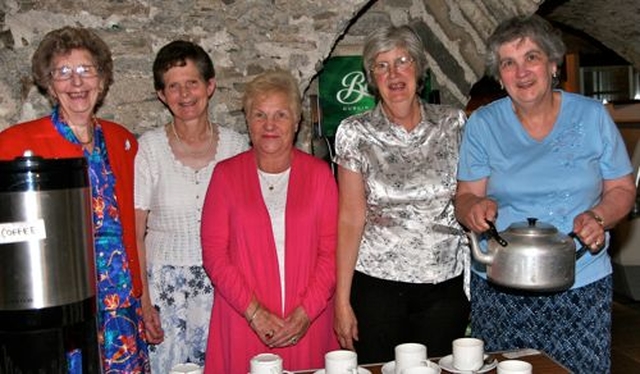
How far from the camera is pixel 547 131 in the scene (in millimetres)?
2252

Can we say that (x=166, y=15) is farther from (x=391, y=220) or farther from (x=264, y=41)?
(x=391, y=220)

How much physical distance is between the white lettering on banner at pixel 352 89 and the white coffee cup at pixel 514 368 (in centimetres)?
244

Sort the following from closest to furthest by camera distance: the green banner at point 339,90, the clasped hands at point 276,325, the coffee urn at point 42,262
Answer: the coffee urn at point 42,262 < the clasped hands at point 276,325 < the green banner at point 339,90

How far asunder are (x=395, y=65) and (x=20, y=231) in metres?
1.44

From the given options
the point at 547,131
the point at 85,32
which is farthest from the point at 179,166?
the point at 547,131

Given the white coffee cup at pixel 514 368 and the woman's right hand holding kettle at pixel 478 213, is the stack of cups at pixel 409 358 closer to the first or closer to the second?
the white coffee cup at pixel 514 368

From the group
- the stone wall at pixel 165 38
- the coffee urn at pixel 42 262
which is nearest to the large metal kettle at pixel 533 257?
the coffee urn at pixel 42 262

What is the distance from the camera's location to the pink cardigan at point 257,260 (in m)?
2.43

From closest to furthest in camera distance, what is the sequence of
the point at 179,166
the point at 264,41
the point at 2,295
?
the point at 2,295
the point at 179,166
the point at 264,41

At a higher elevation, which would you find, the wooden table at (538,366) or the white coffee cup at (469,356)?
the white coffee cup at (469,356)

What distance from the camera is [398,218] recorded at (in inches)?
96.5

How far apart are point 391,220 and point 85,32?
1.08 m

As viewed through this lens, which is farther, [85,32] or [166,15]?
[166,15]

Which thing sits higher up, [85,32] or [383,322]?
[85,32]
